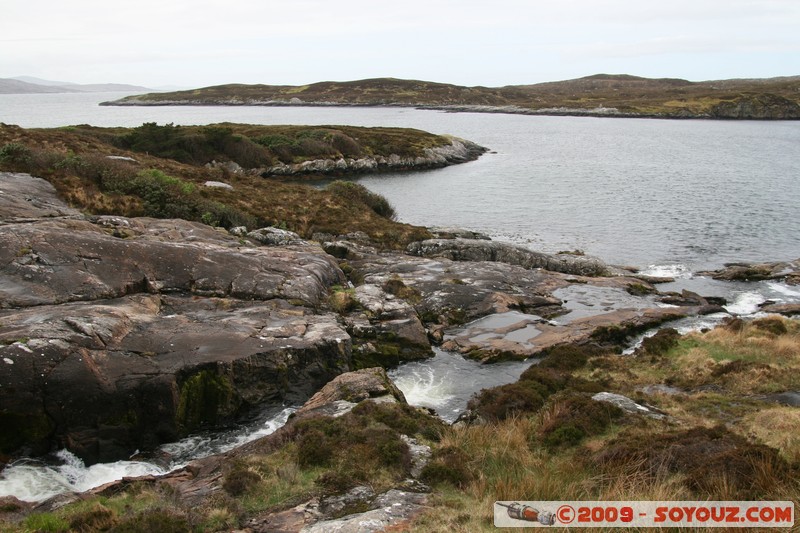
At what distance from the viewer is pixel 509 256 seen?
33969mm

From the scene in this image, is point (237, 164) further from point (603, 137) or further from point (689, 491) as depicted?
point (603, 137)

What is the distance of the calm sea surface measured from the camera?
140 ft

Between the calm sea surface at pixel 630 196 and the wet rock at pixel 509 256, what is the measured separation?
5.42 meters

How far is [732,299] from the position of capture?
2992 centimetres

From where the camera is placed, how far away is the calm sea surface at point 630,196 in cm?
4259

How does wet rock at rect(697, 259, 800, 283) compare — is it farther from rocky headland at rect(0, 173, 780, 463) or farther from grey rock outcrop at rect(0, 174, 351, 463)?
grey rock outcrop at rect(0, 174, 351, 463)

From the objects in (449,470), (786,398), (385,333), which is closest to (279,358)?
(385,333)

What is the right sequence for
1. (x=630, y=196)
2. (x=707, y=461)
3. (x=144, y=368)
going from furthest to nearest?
(x=630, y=196) → (x=144, y=368) → (x=707, y=461)

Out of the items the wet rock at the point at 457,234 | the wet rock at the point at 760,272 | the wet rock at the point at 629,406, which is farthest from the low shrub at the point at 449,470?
the wet rock at the point at 457,234

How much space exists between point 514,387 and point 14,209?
2178cm

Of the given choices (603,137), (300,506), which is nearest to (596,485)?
(300,506)

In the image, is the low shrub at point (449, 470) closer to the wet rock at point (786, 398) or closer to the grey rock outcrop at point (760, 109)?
the wet rock at point (786, 398)

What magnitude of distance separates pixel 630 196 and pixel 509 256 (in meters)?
33.0

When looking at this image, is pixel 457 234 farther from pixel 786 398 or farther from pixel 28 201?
pixel 786 398
